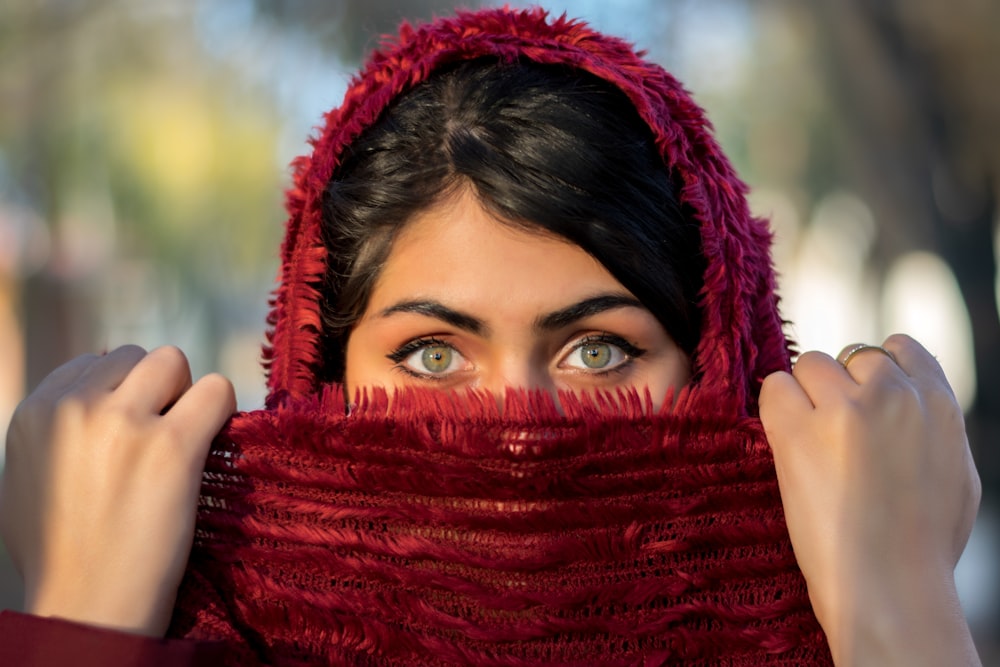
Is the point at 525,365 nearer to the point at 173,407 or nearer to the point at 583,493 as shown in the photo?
the point at 583,493

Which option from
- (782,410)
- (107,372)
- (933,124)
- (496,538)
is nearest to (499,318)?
(496,538)

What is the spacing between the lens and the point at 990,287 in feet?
24.8

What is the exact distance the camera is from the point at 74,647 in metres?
1.30

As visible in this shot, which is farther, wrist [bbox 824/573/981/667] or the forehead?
the forehead

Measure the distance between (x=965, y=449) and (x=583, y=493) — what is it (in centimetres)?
54

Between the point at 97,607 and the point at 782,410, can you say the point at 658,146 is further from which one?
the point at 97,607

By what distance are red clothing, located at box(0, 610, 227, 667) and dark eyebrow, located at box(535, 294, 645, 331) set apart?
704 mm

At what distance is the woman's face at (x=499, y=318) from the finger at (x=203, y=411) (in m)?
0.27

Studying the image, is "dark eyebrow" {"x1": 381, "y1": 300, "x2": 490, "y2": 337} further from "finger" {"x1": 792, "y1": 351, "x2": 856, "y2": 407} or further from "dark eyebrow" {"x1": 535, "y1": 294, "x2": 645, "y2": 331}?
"finger" {"x1": 792, "y1": 351, "x2": 856, "y2": 407}

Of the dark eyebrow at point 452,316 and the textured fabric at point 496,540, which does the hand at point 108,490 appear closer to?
the textured fabric at point 496,540

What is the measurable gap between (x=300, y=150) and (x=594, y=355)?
313 centimetres

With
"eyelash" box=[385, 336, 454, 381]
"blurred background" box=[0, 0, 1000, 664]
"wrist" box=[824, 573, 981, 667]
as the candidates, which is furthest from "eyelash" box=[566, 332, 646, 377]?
"blurred background" box=[0, 0, 1000, 664]

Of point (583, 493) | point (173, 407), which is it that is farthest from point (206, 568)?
point (583, 493)

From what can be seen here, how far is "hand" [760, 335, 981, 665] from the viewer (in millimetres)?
1366
